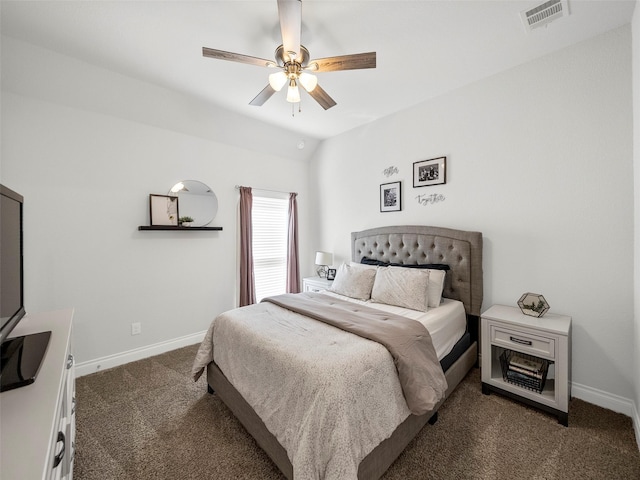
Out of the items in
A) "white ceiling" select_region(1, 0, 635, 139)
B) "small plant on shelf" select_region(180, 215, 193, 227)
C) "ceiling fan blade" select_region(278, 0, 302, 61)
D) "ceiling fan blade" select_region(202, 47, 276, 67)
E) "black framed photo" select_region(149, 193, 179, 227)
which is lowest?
"small plant on shelf" select_region(180, 215, 193, 227)

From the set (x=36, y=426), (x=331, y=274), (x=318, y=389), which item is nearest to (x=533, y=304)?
(x=318, y=389)

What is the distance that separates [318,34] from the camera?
79.6 inches

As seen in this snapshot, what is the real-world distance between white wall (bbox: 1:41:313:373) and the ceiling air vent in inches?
114

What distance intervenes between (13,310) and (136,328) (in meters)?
1.80

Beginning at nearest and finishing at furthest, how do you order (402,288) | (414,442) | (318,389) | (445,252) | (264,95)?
(318,389)
(414,442)
(264,95)
(402,288)
(445,252)

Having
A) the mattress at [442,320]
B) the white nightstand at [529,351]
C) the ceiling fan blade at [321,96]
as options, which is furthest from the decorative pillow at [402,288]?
the ceiling fan blade at [321,96]

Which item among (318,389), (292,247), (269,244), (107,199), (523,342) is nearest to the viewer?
(318,389)

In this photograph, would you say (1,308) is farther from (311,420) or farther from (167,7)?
(167,7)

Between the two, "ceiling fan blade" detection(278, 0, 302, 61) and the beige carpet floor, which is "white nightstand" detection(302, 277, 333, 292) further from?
"ceiling fan blade" detection(278, 0, 302, 61)

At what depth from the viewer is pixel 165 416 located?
6.70 feet

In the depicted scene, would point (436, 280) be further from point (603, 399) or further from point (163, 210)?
point (163, 210)

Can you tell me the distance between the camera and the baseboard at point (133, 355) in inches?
103

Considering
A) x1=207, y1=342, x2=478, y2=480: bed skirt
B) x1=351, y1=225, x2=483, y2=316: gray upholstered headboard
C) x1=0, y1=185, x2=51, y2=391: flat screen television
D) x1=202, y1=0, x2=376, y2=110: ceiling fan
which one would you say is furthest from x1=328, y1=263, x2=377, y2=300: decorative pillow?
x1=0, y1=185, x2=51, y2=391: flat screen television

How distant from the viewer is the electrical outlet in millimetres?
2895
